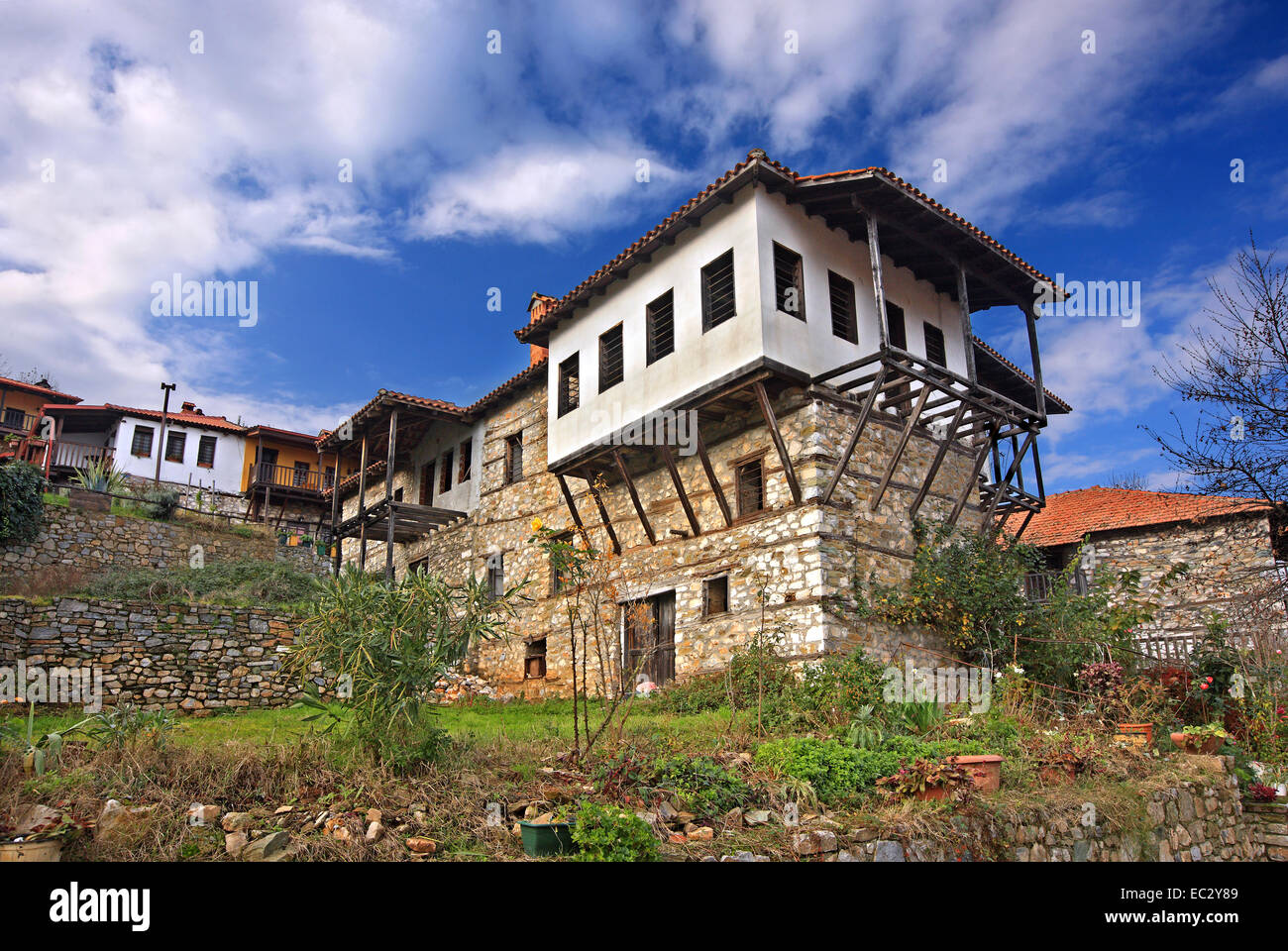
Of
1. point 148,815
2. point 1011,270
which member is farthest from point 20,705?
point 1011,270

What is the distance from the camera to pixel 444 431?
21781 mm

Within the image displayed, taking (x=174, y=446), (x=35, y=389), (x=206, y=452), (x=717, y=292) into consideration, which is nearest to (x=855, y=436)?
(x=717, y=292)

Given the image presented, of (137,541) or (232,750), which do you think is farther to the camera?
(137,541)

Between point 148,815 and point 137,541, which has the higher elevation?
point 137,541

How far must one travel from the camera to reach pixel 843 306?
44.7 ft

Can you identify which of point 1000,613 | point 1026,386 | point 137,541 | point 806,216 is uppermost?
point 806,216

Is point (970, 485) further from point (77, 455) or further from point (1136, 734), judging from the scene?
point (77, 455)

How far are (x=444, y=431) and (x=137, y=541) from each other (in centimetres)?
870

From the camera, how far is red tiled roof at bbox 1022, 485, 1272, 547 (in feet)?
58.6

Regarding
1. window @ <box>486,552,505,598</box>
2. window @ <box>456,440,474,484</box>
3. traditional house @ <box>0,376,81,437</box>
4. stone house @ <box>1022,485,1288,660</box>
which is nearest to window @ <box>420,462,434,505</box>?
window @ <box>456,440,474,484</box>

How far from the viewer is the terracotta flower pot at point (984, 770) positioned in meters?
6.61

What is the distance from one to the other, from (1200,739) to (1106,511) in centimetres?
1157
